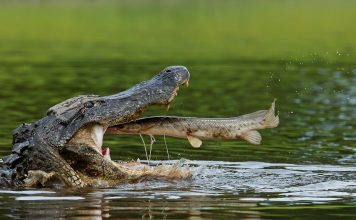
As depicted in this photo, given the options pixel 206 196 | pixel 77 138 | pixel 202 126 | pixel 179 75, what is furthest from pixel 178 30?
pixel 206 196

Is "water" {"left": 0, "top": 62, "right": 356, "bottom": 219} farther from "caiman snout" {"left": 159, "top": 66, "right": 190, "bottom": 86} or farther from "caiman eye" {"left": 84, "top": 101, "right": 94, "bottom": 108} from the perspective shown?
"caiman snout" {"left": 159, "top": 66, "right": 190, "bottom": 86}

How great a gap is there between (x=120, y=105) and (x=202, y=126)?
1070 millimetres

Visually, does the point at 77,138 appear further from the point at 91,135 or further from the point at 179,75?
the point at 179,75

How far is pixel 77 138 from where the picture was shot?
1266 cm

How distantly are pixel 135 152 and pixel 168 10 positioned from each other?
59272 mm

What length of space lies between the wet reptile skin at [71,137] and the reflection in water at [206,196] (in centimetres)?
22

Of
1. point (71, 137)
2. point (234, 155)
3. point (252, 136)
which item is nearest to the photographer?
point (71, 137)

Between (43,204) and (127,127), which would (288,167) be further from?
(43,204)

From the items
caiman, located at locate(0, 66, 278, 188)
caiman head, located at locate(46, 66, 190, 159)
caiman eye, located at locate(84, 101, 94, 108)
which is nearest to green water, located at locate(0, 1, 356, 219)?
caiman, located at locate(0, 66, 278, 188)

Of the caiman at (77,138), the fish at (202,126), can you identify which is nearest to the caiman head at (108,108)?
the caiman at (77,138)

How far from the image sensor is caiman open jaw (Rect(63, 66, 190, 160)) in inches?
499

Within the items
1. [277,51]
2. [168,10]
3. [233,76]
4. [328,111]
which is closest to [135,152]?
[328,111]

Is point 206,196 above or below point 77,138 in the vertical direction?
below

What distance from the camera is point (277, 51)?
38.0m
